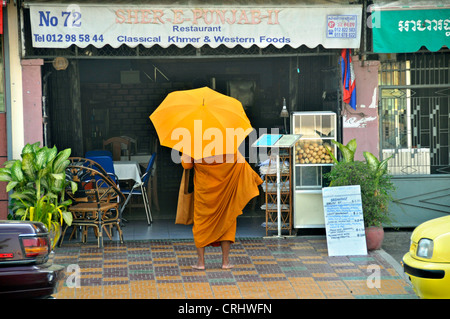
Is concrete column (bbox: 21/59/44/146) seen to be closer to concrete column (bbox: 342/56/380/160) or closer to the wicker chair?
the wicker chair

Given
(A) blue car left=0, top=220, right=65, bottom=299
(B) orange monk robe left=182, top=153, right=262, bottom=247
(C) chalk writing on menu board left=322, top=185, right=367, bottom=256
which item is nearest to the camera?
(A) blue car left=0, top=220, right=65, bottom=299

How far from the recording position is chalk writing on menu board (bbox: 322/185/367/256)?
28.7ft

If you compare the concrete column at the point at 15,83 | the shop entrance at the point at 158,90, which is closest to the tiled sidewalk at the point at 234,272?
the concrete column at the point at 15,83

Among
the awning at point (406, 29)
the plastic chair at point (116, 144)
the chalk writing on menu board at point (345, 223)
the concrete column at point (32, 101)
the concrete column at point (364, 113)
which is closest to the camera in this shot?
the chalk writing on menu board at point (345, 223)

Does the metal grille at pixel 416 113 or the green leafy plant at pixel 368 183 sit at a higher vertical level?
the metal grille at pixel 416 113

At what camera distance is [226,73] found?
14.5 m

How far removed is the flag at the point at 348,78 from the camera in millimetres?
9766

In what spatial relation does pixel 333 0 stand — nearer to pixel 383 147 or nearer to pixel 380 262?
pixel 383 147

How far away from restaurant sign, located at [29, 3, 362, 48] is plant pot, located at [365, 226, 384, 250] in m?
2.69

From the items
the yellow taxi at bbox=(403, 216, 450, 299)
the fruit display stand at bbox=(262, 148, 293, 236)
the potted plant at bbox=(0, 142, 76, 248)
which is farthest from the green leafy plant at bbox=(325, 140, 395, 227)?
the potted plant at bbox=(0, 142, 76, 248)

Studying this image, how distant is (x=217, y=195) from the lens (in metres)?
7.91

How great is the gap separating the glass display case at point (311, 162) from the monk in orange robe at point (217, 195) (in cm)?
193

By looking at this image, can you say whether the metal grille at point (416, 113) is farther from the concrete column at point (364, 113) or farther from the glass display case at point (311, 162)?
the glass display case at point (311, 162)
